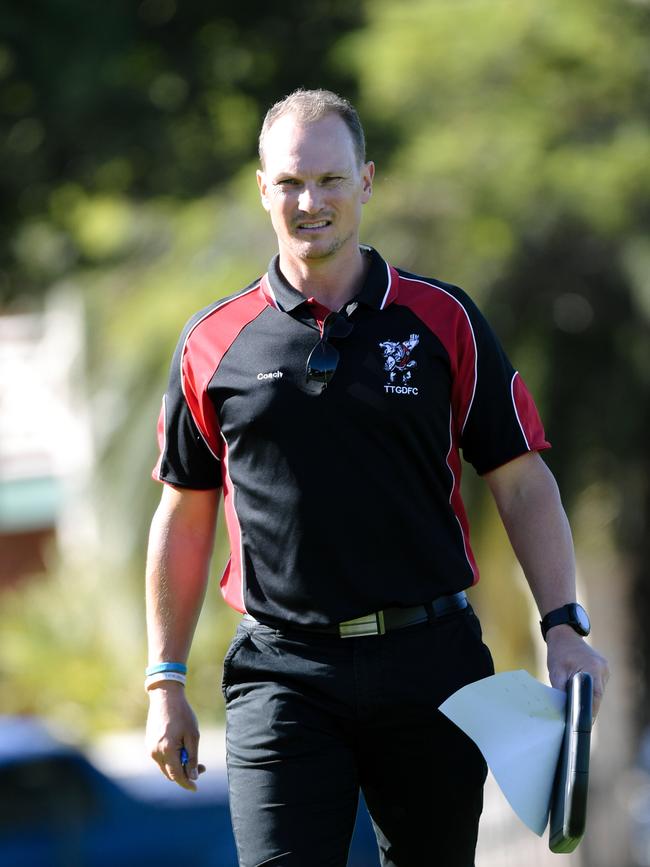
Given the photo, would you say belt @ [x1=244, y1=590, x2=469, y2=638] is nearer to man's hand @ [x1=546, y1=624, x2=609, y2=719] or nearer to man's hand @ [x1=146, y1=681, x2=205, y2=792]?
man's hand @ [x1=546, y1=624, x2=609, y2=719]

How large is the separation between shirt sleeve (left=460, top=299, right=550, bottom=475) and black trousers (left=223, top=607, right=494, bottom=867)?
1.25 feet

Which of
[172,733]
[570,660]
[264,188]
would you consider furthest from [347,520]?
[264,188]

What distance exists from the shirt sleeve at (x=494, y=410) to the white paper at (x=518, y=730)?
0.53m

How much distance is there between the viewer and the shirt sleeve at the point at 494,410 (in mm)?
3539

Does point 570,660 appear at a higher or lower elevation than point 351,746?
higher

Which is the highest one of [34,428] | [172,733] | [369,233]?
[369,233]

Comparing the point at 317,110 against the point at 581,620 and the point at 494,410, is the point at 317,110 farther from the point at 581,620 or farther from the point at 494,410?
the point at 581,620

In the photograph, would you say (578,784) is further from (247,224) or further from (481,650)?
(247,224)

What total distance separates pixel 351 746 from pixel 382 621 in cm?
30

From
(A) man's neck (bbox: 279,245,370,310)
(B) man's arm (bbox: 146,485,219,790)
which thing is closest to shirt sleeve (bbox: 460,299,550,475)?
(A) man's neck (bbox: 279,245,370,310)

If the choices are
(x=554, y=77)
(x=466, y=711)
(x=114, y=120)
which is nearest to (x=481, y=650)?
(x=466, y=711)

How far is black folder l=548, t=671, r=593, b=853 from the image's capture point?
10.3 ft

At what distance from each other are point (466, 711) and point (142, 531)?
10301 millimetres

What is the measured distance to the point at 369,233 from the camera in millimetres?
12133
